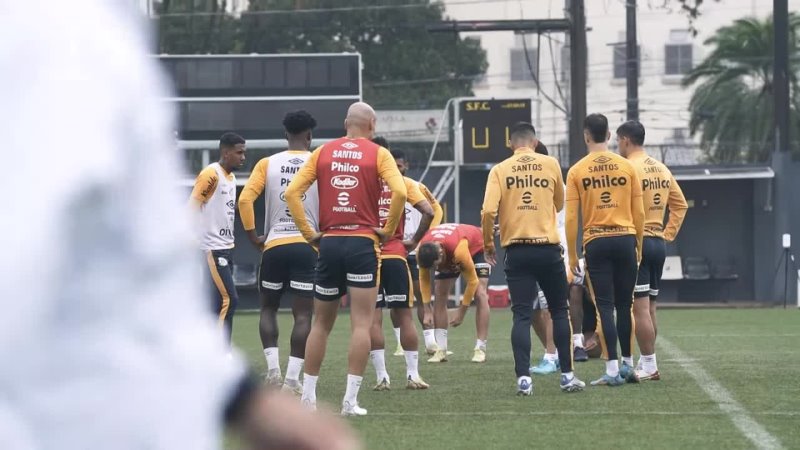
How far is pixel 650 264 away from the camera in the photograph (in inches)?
456

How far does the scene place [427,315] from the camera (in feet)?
45.8

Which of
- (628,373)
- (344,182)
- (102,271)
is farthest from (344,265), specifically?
(102,271)

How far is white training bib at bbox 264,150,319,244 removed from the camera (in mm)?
10164

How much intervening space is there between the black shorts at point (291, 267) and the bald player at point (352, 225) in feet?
4.58

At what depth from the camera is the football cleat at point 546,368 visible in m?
12.0

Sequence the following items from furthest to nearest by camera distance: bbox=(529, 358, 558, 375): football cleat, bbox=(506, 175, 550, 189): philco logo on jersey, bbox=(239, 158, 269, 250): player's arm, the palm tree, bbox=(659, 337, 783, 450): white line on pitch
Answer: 1. the palm tree
2. bbox=(529, 358, 558, 375): football cleat
3. bbox=(239, 158, 269, 250): player's arm
4. bbox=(506, 175, 550, 189): philco logo on jersey
5. bbox=(659, 337, 783, 450): white line on pitch

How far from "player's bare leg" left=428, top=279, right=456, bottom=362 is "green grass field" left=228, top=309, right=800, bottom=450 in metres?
0.20

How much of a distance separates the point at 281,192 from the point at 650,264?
3206mm

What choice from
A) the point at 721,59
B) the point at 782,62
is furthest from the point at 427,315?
the point at 721,59

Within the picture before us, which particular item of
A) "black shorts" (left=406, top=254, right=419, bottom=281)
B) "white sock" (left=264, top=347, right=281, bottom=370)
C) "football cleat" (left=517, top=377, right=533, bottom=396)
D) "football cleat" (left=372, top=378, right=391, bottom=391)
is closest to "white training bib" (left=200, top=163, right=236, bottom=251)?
"white sock" (left=264, top=347, right=281, bottom=370)

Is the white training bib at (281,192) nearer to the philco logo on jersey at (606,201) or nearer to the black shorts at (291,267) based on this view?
→ the black shorts at (291,267)

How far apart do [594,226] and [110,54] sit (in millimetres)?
9317

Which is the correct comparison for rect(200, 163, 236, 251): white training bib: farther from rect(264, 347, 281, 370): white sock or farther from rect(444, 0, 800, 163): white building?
rect(444, 0, 800, 163): white building

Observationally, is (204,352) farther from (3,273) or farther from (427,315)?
(427,315)
